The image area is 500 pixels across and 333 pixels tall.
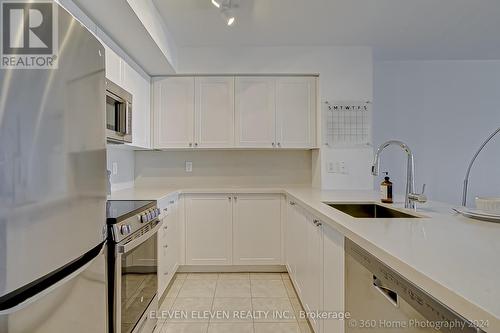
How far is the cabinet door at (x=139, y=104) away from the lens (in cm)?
256

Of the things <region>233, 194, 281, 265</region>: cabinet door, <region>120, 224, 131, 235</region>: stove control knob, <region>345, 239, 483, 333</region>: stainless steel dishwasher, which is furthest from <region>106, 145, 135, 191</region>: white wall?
<region>345, 239, 483, 333</region>: stainless steel dishwasher

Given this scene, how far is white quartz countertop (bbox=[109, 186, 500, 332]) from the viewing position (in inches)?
22.5

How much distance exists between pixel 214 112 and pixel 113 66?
1246 mm

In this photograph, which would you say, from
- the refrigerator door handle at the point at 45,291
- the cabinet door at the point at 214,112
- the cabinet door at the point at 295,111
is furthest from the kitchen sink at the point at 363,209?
the refrigerator door handle at the point at 45,291

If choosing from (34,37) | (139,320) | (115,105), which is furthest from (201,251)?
(34,37)

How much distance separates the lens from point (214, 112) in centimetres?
323

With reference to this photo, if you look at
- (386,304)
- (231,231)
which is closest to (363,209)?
(386,304)

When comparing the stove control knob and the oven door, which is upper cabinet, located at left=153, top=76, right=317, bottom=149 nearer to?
the oven door

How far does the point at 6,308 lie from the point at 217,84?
2877 millimetres

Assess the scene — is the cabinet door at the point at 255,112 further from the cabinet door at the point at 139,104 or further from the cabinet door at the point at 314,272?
the cabinet door at the point at 314,272

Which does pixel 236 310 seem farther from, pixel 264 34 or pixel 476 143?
pixel 476 143

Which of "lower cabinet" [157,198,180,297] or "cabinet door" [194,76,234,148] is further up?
"cabinet door" [194,76,234,148]

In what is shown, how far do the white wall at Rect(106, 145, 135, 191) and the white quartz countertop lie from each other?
7.33 feet

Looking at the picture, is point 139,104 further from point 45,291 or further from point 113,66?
point 45,291
